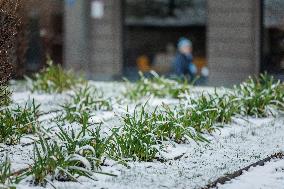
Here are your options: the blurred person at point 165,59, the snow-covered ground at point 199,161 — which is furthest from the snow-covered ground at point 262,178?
the blurred person at point 165,59

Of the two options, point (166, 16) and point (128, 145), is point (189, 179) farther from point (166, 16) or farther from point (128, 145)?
point (166, 16)

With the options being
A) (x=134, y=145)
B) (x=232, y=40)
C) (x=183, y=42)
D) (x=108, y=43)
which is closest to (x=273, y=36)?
(x=232, y=40)

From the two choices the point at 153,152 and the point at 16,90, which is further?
the point at 16,90

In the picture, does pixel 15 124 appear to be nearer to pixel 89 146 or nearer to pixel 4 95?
pixel 4 95

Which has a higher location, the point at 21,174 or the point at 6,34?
the point at 6,34

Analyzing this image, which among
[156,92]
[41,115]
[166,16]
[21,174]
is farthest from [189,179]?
[166,16]

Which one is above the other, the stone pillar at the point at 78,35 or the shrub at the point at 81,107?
the stone pillar at the point at 78,35

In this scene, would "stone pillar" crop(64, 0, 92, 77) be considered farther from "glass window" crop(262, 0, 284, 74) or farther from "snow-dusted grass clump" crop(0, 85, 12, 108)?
"snow-dusted grass clump" crop(0, 85, 12, 108)

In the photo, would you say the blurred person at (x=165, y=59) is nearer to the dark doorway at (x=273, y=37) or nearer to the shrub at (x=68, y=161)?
the dark doorway at (x=273, y=37)

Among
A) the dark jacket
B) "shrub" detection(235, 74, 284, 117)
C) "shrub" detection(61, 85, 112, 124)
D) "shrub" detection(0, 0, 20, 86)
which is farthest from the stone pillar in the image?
"shrub" detection(0, 0, 20, 86)
